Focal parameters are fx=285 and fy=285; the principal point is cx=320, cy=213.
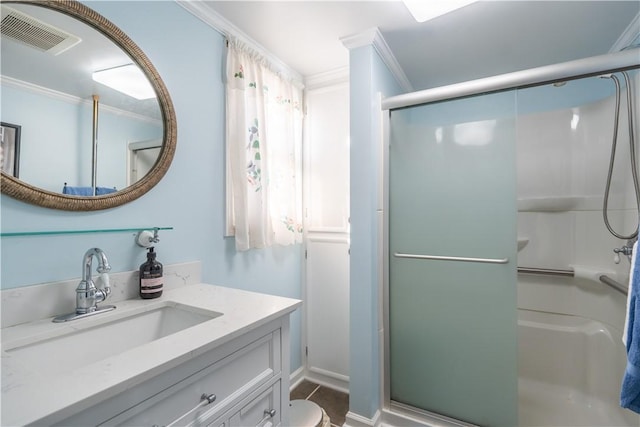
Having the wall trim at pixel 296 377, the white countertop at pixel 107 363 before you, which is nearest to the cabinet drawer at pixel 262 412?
the white countertop at pixel 107 363

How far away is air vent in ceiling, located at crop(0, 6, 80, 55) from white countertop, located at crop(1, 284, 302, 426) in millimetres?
852

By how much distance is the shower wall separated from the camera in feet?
5.72

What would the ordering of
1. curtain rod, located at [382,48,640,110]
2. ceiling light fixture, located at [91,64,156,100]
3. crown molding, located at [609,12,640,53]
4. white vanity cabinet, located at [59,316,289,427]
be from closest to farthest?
white vanity cabinet, located at [59,316,289,427] → ceiling light fixture, located at [91,64,156,100] → curtain rod, located at [382,48,640,110] → crown molding, located at [609,12,640,53]

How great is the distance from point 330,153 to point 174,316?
57.8 inches

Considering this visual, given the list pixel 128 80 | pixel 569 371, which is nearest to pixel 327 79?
pixel 128 80

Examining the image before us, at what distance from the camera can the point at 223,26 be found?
150 centimetres

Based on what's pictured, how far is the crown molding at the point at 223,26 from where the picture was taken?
135cm

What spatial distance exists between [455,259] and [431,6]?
3.98 ft

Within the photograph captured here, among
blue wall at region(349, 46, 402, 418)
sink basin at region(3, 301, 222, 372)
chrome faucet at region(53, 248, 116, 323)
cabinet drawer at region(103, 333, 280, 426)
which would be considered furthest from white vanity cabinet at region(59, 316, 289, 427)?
blue wall at region(349, 46, 402, 418)

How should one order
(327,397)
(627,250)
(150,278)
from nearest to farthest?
(150,278) → (627,250) → (327,397)

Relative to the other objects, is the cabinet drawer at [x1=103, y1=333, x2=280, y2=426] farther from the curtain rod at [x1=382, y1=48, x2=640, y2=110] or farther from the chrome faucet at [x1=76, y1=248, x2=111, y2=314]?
the curtain rod at [x1=382, y1=48, x2=640, y2=110]

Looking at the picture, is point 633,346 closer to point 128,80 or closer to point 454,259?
point 454,259

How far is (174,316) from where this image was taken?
3.42 ft

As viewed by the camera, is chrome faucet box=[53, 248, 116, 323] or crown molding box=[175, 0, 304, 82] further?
crown molding box=[175, 0, 304, 82]
